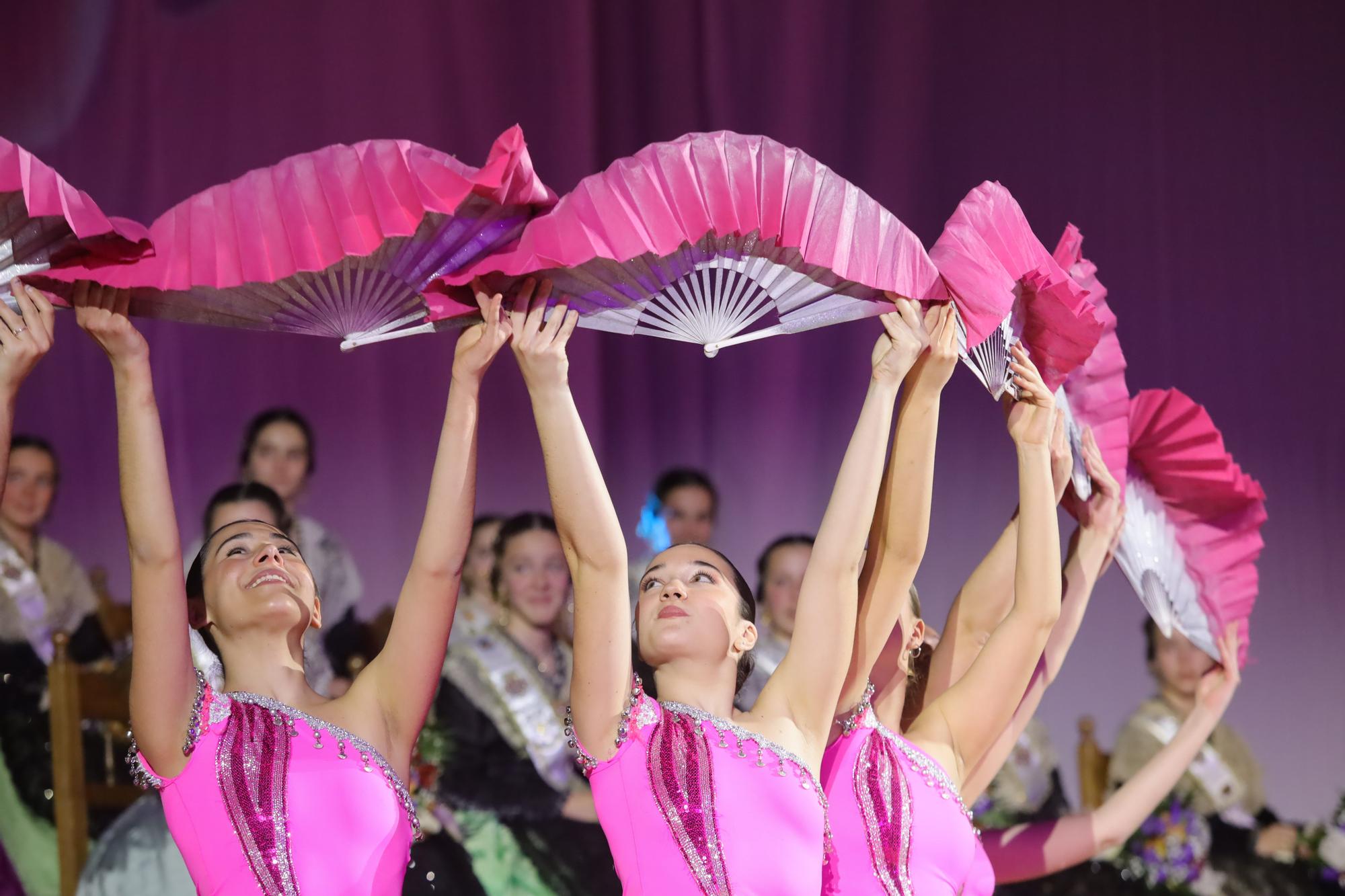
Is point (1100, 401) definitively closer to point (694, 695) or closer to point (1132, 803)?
point (1132, 803)

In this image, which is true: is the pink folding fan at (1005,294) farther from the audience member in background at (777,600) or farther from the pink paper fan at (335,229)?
the audience member in background at (777,600)

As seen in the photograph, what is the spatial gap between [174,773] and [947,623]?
1.51 meters

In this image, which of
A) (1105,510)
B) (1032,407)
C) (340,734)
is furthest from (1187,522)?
(340,734)

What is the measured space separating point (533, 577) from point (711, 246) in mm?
2101

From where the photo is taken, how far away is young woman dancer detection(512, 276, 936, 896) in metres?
2.09

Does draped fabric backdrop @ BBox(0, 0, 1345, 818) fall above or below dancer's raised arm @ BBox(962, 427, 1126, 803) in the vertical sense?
above

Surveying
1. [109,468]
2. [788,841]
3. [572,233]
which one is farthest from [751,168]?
[109,468]

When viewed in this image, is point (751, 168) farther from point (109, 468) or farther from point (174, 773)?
point (109, 468)

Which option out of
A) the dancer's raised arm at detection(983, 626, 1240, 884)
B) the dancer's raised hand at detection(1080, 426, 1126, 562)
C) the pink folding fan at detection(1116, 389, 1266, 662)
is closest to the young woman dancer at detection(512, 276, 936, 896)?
the dancer's raised hand at detection(1080, 426, 1126, 562)

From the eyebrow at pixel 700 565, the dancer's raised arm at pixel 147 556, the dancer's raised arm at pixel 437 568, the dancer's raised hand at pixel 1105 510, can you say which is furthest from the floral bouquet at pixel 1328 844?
the dancer's raised arm at pixel 147 556

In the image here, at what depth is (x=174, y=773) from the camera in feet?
6.92

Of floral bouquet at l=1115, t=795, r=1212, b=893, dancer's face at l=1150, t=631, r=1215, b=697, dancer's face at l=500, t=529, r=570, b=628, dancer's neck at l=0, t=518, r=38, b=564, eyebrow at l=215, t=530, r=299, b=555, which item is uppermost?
dancer's neck at l=0, t=518, r=38, b=564

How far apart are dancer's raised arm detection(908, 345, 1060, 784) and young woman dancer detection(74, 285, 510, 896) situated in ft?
2.95

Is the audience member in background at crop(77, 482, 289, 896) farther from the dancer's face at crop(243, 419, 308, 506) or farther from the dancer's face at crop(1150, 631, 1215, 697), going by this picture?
the dancer's face at crop(1150, 631, 1215, 697)
